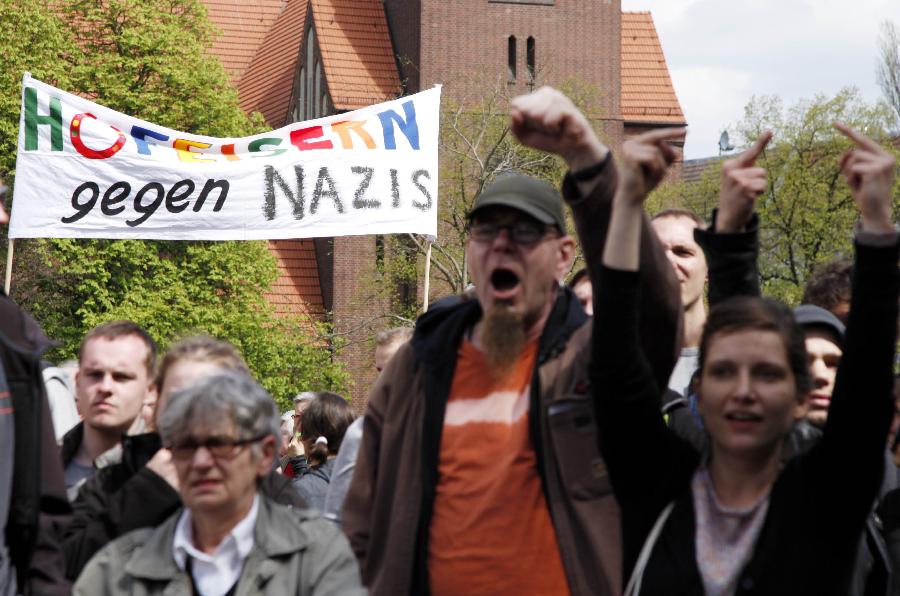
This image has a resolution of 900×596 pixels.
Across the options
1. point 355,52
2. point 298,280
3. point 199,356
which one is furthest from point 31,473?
point 298,280

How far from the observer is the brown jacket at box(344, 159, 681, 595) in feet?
13.4

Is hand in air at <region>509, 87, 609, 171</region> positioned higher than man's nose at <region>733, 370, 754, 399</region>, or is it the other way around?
hand in air at <region>509, 87, 609, 171</region>

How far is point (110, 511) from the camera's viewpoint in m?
4.86

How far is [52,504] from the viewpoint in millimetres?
4582

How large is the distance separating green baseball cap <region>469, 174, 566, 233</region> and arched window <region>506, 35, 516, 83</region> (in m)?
36.6

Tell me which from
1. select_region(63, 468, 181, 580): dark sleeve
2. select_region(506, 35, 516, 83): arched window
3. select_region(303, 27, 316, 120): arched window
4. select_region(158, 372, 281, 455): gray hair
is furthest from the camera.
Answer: select_region(303, 27, 316, 120): arched window

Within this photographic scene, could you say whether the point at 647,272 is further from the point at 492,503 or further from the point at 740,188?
the point at 492,503

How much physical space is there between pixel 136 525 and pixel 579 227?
1583 millimetres

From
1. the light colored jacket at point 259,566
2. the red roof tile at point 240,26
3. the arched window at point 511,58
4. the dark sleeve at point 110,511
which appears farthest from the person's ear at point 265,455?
the red roof tile at point 240,26

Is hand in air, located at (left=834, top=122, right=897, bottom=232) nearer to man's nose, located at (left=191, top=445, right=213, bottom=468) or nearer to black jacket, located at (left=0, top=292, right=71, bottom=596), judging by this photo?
man's nose, located at (left=191, top=445, right=213, bottom=468)

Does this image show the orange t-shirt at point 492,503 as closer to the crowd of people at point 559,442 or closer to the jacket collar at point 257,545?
the crowd of people at point 559,442

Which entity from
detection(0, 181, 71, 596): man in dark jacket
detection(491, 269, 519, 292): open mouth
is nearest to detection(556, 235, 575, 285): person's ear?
detection(491, 269, 519, 292): open mouth

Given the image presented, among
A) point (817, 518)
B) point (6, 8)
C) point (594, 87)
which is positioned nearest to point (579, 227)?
point (817, 518)

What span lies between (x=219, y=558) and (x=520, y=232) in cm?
115
